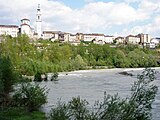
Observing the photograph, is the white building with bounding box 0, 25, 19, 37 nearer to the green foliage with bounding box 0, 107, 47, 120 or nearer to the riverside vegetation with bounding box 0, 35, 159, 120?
the riverside vegetation with bounding box 0, 35, 159, 120

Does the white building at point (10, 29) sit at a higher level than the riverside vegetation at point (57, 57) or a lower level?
higher

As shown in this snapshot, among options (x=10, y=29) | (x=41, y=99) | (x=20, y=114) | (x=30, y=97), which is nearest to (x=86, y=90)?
(x=41, y=99)

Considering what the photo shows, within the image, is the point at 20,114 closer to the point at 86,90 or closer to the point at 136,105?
the point at 136,105

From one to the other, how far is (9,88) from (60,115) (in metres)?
17.9

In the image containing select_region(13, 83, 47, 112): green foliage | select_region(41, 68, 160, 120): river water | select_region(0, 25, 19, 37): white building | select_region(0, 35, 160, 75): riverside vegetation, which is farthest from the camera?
select_region(0, 25, 19, 37): white building

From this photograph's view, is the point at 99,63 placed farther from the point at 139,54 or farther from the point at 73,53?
the point at 139,54

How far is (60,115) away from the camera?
36.8ft

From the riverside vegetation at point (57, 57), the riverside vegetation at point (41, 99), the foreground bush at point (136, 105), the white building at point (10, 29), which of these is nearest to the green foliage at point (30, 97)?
the riverside vegetation at point (41, 99)

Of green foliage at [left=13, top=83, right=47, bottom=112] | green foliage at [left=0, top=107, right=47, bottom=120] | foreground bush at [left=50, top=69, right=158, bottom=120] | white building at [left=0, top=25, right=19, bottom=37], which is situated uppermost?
white building at [left=0, top=25, right=19, bottom=37]

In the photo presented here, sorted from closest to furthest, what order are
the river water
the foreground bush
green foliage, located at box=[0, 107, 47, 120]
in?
the foreground bush < green foliage, located at box=[0, 107, 47, 120] < the river water

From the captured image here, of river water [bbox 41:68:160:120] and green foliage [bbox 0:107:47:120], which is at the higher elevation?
green foliage [bbox 0:107:47:120]

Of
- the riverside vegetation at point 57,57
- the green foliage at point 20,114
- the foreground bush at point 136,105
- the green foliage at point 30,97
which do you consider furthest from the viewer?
the riverside vegetation at point 57,57

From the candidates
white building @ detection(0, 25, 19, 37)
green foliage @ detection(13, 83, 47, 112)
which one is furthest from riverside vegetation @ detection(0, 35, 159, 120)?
white building @ detection(0, 25, 19, 37)

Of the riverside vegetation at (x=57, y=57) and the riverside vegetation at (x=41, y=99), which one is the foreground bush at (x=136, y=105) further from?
the riverside vegetation at (x=57, y=57)
